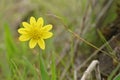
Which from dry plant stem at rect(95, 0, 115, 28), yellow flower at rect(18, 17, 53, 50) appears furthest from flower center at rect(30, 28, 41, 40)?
dry plant stem at rect(95, 0, 115, 28)

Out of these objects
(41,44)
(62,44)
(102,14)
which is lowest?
(62,44)

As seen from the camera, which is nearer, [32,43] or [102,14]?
[32,43]

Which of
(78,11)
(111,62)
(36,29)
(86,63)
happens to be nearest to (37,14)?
Result: (78,11)

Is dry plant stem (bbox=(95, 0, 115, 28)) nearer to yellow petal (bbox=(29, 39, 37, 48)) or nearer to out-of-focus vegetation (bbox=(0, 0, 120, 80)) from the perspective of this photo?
out-of-focus vegetation (bbox=(0, 0, 120, 80))

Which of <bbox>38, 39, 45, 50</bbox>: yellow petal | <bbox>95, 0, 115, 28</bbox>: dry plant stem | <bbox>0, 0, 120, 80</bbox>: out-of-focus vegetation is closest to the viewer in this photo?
<bbox>38, 39, 45, 50</bbox>: yellow petal

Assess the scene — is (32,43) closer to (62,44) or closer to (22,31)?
(22,31)

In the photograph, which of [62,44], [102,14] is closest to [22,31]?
[102,14]

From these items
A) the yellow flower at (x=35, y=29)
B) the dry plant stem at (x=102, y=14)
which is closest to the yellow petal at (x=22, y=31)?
the yellow flower at (x=35, y=29)

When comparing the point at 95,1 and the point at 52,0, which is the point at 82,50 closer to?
the point at 95,1

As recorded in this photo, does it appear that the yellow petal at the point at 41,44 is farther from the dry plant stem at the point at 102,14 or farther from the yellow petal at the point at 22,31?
the dry plant stem at the point at 102,14
